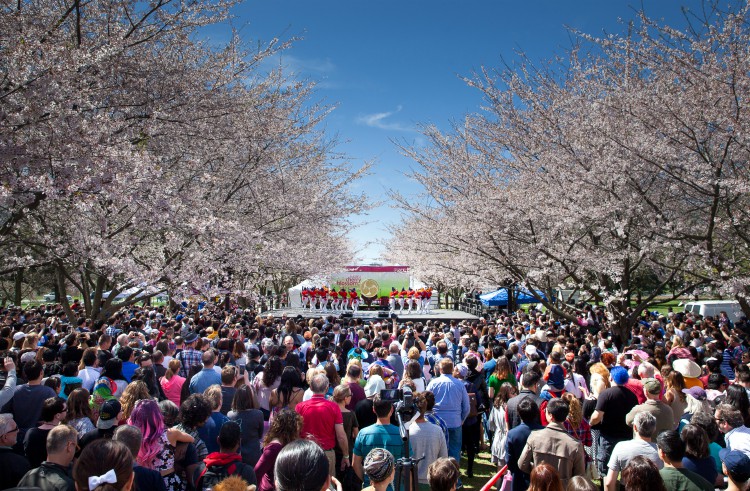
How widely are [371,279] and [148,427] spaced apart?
3531 centimetres

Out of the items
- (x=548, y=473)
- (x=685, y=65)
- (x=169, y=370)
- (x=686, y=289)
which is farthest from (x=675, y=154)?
(x=169, y=370)

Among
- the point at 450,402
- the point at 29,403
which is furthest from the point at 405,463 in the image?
the point at 29,403

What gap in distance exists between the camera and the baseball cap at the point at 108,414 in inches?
169

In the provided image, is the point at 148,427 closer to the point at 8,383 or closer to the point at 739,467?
the point at 8,383

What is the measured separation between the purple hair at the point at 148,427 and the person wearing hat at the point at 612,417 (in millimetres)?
4362

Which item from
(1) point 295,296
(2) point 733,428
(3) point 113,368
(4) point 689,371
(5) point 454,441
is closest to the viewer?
(2) point 733,428

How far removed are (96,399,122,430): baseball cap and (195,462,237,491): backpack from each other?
1157 mm

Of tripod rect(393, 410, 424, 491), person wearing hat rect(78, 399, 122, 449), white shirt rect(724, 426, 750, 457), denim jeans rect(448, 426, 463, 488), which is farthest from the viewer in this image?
denim jeans rect(448, 426, 463, 488)

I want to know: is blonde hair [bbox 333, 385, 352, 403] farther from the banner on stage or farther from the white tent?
the banner on stage

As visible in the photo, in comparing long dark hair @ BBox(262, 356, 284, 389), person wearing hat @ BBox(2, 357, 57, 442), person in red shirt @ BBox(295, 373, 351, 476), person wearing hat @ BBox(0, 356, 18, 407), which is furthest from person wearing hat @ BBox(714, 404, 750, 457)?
person wearing hat @ BBox(0, 356, 18, 407)

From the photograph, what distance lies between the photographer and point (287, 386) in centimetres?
549

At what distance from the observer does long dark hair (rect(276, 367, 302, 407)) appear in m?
5.43

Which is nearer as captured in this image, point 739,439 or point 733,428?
point 739,439

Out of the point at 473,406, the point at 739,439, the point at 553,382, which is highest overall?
the point at 553,382
